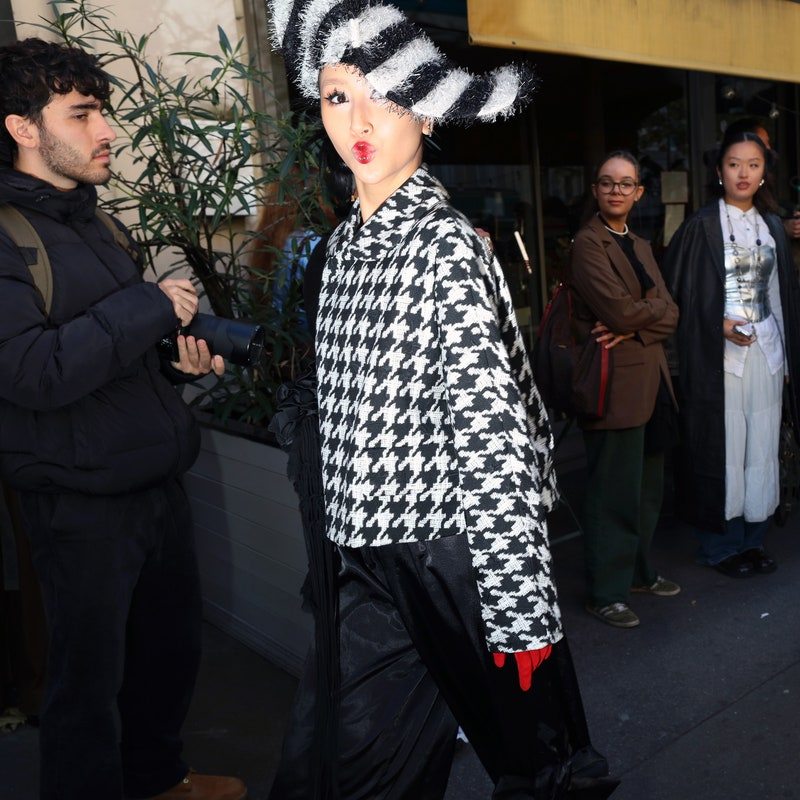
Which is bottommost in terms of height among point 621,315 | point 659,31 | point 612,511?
point 612,511

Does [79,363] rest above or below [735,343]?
above

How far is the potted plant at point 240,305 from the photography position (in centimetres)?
326

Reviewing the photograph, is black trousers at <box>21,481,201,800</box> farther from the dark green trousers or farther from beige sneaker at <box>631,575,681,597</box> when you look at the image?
beige sneaker at <box>631,575,681,597</box>

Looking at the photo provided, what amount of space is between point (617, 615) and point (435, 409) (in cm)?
235

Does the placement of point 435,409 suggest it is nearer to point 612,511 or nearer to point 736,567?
point 612,511

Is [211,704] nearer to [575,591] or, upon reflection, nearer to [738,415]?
Result: [575,591]

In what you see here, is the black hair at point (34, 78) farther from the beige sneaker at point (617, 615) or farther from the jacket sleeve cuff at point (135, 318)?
the beige sneaker at point (617, 615)

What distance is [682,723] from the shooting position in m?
3.07

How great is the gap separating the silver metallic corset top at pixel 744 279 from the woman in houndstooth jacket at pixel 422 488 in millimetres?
2395

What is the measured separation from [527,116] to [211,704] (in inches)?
203

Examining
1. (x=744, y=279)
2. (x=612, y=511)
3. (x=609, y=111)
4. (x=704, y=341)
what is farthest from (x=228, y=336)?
(x=609, y=111)

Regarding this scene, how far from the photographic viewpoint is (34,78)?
2.27 metres

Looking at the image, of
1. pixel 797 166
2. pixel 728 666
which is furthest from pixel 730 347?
pixel 797 166

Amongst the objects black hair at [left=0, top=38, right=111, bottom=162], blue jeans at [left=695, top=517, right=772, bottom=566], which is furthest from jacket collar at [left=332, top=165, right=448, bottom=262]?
blue jeans at [left=695, top=517, right=772, bottom=566]
